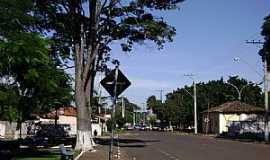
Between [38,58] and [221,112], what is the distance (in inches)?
3458

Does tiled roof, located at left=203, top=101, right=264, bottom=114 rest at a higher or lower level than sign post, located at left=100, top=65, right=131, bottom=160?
higher

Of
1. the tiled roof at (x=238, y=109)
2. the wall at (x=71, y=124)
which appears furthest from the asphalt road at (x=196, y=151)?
the tiled roof at (x=238, y=109)

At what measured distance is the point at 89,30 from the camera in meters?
42.1

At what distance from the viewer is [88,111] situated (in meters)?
41.6

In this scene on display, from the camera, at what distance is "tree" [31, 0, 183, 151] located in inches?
1599

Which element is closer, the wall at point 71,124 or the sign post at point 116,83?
the sign post at point 116,83

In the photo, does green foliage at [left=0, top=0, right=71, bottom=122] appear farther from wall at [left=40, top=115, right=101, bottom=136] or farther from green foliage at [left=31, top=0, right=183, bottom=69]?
wall at [left=40, top=115, right=101, bottom=136]

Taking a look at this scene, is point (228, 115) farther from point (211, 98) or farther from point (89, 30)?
point (89, 30)

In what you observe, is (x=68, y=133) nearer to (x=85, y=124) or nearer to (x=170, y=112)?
(x=85, y=124)

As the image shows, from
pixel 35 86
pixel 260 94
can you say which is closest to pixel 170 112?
pixel 260 94

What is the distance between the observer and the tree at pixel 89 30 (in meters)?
40.6

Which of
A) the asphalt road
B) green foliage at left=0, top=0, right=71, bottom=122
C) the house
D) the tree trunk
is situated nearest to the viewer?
green foliage at left=0, top=0, right=71, bottom=122

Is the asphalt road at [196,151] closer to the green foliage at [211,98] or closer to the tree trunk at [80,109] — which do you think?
the tree trunk at [80,109]

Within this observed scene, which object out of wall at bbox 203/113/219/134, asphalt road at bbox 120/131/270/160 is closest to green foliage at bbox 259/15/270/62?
asphalt road at bbox 120/131/270/160
